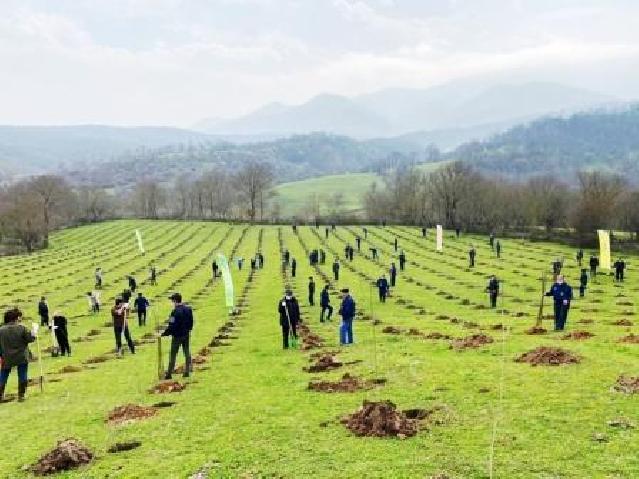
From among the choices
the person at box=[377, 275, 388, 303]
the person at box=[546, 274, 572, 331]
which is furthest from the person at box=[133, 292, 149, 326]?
the person at box=[546, 274, 572, 331]

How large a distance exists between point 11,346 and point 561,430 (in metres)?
16.9

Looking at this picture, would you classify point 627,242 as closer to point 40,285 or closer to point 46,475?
point 40,285

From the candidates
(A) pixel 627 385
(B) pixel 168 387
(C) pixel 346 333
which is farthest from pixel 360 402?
(C) pixel 346 333

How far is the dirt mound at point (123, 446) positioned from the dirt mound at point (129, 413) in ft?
7.76

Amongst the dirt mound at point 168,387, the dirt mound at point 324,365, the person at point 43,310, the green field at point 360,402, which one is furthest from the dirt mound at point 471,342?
the person at point 43,310

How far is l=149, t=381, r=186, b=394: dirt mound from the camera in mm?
23328

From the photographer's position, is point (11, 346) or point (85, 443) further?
point (11, 346)

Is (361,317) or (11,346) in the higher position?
(11,346)

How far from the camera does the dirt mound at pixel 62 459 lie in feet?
50.1

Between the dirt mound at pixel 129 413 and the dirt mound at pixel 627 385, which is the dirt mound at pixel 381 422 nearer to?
the dirt mound at pixel 627 385

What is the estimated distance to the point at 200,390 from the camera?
23250mm

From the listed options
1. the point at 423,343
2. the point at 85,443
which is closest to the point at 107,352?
the point at 423,343

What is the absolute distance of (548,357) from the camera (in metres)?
23.3

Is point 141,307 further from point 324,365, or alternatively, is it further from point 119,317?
point 324,365
